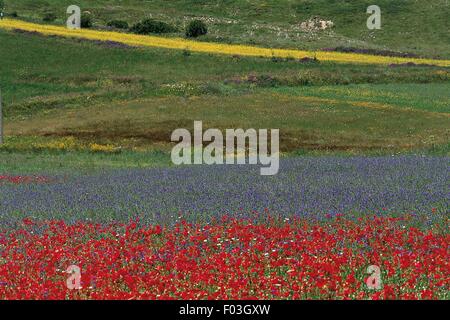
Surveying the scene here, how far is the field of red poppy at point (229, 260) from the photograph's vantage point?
9805 mm

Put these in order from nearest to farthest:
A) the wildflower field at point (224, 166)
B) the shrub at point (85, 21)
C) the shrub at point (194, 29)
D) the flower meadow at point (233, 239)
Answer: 1. the flower meadow at point (233, 239)
2. the wildflower field at point (224, 166)
3. the shrub at point (194, 29)
4. the shrub at point (85, 21)

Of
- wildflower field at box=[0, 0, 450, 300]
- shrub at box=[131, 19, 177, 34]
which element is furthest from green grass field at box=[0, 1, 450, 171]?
shrub at box=[131, 19, 177, 34]

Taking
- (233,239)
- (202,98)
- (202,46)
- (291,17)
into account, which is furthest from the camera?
(291,17)

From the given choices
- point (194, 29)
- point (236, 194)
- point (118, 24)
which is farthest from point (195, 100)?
point (118, 24)

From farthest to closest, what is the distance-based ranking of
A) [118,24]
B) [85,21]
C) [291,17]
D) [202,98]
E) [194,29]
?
[291,17], [118,24], [85,21], [194,29], [202,98]

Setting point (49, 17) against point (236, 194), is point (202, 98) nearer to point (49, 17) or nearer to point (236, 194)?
point (236, 194)

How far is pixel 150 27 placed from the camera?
85.4 m

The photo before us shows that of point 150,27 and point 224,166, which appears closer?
point 224,166

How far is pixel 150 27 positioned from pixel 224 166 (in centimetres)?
6119

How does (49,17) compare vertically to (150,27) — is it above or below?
above

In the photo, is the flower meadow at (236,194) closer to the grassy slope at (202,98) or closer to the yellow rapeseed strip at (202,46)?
the grassy slope at (202,98)

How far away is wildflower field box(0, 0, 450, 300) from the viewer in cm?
1066

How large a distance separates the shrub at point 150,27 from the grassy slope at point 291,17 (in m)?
5.13

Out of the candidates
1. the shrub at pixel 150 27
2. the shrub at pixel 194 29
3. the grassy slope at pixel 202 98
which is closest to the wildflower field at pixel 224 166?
the grassy slope at pixel 202 98
